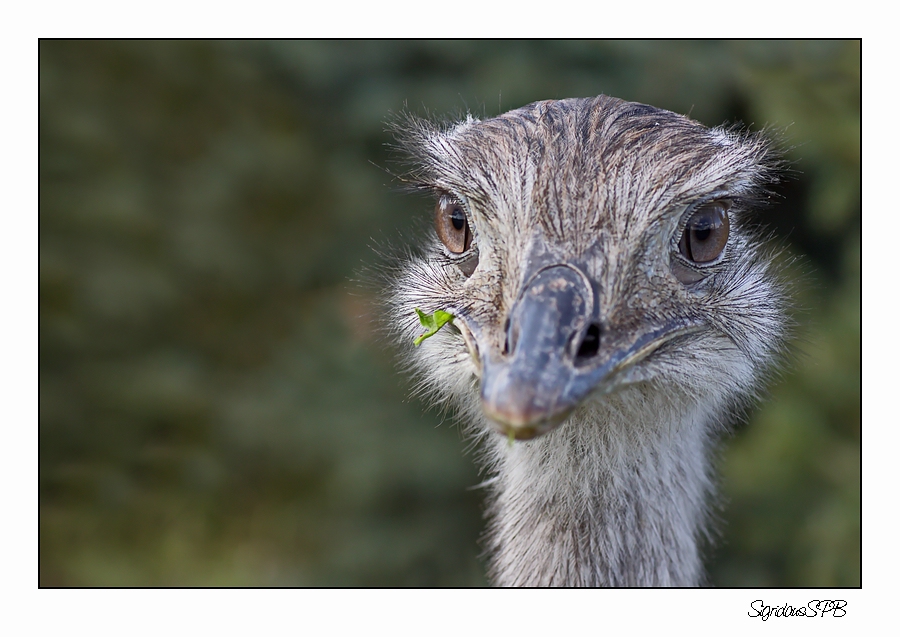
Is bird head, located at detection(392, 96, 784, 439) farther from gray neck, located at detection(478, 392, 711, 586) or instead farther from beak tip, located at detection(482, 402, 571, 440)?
gray neck, located at detection(478, 392, 711, 586)

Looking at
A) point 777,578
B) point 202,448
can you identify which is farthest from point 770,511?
point 202,448

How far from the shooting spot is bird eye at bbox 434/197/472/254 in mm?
1686

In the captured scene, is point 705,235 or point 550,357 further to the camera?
point 705,235

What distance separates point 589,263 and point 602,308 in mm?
83

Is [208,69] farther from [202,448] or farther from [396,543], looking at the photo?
[396,543]

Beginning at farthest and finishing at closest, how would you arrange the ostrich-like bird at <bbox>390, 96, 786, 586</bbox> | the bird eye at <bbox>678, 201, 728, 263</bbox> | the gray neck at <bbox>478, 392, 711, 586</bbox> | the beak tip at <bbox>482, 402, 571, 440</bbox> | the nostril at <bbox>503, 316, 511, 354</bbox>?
the gray neck at <bbox>478, 392, 711, 586</bbox> → the bird eye at <bbox>678, 201, 728, 263</bbox> → the ostrich-like bird at <bbox>390, 96, 786, 586</bbox> → the nostril at <bbox>503, 316, 511, 354</bbox> → the beak tip at <bbox>482, 402, 571, 440</bbox>

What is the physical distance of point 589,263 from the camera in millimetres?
1427

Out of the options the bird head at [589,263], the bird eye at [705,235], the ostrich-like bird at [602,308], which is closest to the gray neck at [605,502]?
the ostrich-like bird at [602,308]

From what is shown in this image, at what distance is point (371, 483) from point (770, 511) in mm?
1442

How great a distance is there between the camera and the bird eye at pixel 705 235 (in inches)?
63.2

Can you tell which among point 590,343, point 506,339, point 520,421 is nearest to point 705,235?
point 590,343

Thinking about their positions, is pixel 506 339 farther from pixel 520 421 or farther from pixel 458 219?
pixel 458 219

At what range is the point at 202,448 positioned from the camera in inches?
143

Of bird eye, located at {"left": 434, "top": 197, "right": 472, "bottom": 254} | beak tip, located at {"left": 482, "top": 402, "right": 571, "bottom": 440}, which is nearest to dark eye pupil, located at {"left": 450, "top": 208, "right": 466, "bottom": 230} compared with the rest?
bird eye, located at {"left": 434, "top": 197, "right": 472, "bottom": 254}
